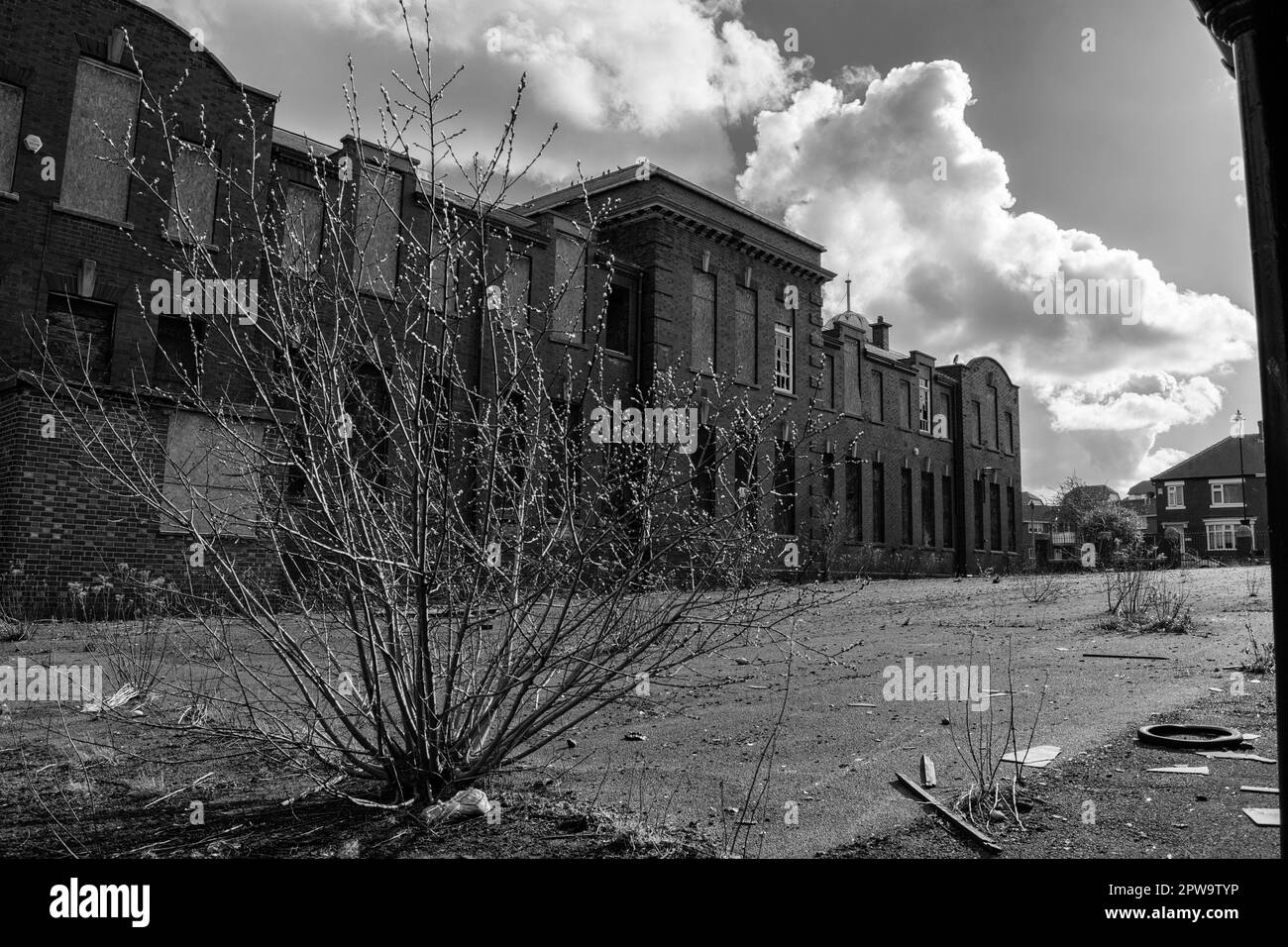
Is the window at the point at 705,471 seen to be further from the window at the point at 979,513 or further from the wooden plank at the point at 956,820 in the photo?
the window at the point at 979,513

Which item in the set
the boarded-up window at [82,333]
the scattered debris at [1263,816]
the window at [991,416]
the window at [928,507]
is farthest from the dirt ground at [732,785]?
the window at [991,416]

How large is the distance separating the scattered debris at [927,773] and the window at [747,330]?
847 inches

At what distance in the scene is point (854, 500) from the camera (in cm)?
3064

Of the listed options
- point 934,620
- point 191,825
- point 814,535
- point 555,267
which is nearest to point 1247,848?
point 191,825

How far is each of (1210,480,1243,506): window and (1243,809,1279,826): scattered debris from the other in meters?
69.1

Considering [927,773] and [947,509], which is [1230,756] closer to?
[927,773]

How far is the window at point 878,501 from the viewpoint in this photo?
31.6 m

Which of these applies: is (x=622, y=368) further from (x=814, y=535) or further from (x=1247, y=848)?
(x=1247, y=848)

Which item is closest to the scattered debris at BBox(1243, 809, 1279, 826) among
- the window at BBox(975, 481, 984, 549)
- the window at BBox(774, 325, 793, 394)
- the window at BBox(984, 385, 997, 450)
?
the window at BBox(774, 325, 793, 394)

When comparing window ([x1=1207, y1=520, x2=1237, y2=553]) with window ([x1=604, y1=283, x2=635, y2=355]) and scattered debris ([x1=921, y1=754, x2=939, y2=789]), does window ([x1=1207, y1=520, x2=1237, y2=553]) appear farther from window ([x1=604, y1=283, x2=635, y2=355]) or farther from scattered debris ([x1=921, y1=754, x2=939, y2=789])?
scattered debris ([x1=921, y1=754, x2=939, y2=789])

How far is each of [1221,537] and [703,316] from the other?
179 feet

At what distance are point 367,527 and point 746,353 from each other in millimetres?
23016

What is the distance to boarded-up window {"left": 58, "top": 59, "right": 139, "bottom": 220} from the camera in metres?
14.5

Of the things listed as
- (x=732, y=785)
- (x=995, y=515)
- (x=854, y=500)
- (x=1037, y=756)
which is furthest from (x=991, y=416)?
(x=732, y=785)
